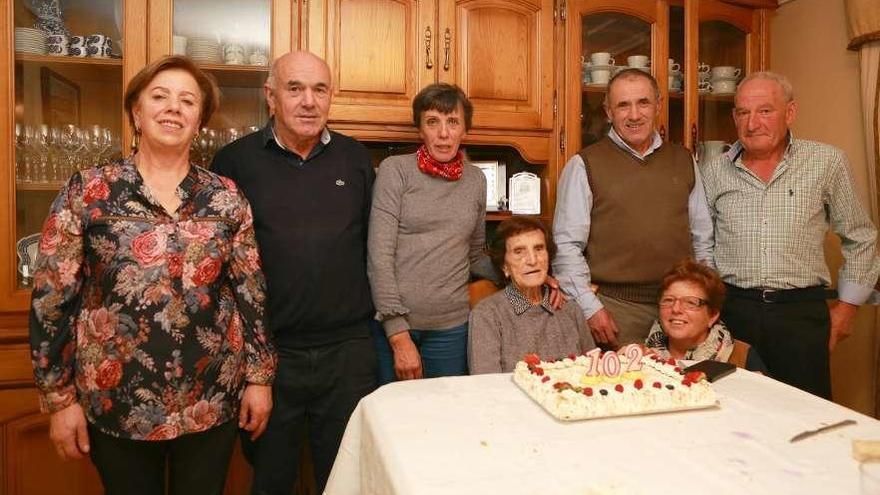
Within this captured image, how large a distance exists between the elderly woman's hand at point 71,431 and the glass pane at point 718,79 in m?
2.42

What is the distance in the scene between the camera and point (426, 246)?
1.93m

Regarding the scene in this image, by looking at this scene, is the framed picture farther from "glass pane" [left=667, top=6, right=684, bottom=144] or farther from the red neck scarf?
"glass pane" [left=667, top=6, right=684, bottom=144]

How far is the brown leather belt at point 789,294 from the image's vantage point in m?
2.05

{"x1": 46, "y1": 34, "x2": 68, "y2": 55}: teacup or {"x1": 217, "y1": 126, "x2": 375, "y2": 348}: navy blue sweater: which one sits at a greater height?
{"x1": 46, "y1": 34, "x2": 68, "y2": 55}: teacup

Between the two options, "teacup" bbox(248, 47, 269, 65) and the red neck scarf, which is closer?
the red neck scarf

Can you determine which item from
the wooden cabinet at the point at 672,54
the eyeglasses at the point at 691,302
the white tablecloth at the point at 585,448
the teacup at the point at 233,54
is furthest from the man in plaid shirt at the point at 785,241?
the teacup at the point at 233,54

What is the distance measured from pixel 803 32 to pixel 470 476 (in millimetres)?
2758

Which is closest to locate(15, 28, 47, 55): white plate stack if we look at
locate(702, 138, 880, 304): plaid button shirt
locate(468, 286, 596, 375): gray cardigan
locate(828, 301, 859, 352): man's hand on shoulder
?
locate(468, 286, 596, 375): gray cardigan

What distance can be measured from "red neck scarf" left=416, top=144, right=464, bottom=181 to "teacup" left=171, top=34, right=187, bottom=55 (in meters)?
0.94

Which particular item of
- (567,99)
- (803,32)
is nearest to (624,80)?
(567,99)

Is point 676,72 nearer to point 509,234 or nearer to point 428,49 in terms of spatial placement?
point 428,49

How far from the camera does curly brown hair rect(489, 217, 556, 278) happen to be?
1.90 meters

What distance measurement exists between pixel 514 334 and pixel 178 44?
1512 millimetres

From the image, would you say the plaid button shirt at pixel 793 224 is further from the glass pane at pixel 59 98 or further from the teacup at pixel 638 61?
the glass pane at pixel 59 98
